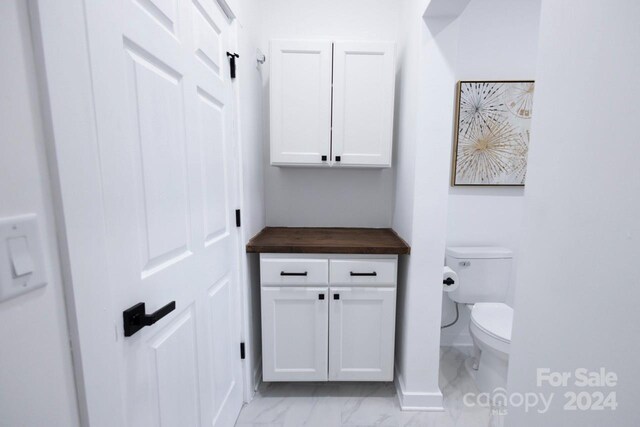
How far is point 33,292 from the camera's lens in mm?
405

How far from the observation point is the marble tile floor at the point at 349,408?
1418mm

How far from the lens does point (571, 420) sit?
1.63ft

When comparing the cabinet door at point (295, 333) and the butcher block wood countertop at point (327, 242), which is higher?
the butcher block wood countertop at point (327, 242)

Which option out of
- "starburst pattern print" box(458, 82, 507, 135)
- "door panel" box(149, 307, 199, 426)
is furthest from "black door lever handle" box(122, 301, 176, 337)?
"starburst pattern print" box(458, 82, 507, 135)

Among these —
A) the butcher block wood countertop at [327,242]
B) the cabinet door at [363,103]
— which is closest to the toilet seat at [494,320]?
the butcher block wood countertop at [327,242]

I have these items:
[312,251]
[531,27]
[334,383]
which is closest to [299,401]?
[334,383]

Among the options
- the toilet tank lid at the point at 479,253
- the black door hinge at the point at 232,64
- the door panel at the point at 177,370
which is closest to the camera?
the door panel at the point at 177,370

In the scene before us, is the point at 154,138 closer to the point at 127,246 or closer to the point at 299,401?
the point at 127,246

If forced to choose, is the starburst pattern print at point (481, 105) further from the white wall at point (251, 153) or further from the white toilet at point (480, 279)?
the white wall at point (251, 153)

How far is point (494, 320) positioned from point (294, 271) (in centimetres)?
127

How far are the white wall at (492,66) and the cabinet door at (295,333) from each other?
118 cm

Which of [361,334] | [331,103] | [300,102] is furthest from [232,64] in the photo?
[361,334]

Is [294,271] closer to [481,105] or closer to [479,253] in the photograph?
[479,253]

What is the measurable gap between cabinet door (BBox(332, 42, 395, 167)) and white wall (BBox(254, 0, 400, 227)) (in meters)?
0.28
